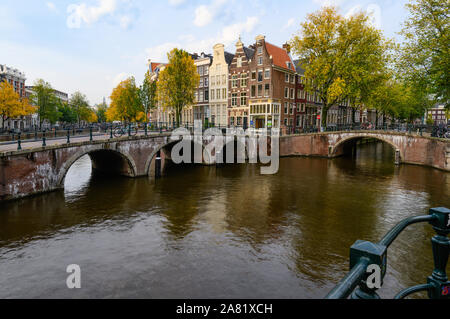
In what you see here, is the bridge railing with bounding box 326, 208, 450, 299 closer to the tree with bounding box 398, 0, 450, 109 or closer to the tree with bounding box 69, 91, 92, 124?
the tree with bounding box 398, 0, 450, 109

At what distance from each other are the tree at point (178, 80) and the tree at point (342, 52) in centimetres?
1474

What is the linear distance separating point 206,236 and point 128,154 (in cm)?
1338

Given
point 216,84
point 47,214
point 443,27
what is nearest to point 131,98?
point 216,84

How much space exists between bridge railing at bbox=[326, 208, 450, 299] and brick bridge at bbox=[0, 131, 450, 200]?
18.3 meters

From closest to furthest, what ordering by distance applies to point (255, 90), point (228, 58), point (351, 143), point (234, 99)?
1. point (351, 143)
2. point (255, 90)
3. point (234, 99)
4. point (228, 58)

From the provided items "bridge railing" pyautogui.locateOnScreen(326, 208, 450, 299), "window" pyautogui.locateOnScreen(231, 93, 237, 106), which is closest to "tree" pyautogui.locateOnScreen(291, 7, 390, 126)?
"window" pyautogui.locateOnScreen(231, 93, 237, 106)

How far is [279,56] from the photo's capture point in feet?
151

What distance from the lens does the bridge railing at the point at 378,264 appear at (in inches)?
76.4

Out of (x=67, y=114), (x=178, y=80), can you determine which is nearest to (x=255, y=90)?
(x=178, y=80)

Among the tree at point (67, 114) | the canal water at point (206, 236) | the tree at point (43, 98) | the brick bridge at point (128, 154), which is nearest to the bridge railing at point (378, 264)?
the canal water at point (206, 236)

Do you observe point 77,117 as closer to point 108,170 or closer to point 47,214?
point 108,170

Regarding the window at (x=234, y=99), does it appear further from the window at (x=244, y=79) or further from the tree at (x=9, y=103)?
the tree at (x=9, y=103)

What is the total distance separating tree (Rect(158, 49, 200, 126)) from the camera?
39487 millimetres

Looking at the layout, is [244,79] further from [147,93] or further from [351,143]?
[351,143]
